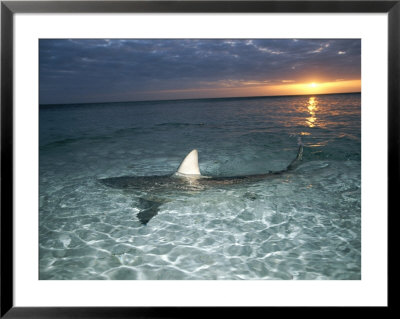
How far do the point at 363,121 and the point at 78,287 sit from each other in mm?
3674

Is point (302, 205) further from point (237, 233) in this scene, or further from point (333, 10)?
point (333, 10)

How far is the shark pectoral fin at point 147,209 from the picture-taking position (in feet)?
18.3

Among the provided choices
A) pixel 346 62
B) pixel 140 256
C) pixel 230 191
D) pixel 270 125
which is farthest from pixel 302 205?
pixel 270 125

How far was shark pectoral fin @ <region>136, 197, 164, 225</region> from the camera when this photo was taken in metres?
5.58

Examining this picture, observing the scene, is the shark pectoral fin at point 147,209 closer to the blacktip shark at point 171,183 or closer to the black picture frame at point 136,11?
the blacktip shark at point 171,183

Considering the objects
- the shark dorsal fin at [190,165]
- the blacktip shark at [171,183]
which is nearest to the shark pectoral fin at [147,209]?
the blacktip shark at [171,183]

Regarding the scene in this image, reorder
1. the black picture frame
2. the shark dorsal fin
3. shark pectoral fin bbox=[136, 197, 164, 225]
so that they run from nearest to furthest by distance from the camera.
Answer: the black picture frame, shark pectoral fin bbox=[136, 197, 164, 225], the shark dorsal fin

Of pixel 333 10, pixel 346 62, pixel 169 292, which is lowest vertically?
pixel 169 292

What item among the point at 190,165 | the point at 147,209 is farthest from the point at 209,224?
the point at 190,165

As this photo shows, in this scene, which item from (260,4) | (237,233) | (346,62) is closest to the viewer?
(260,4)

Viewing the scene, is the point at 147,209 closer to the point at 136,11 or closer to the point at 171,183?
the point at 171,183

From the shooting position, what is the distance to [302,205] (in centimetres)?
615

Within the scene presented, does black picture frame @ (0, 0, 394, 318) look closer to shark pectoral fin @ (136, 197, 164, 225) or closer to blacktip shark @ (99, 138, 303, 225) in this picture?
shark pectoral fin @ (136, 197, 164, 225)

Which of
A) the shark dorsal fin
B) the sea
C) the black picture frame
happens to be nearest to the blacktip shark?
the shark dorsal fin
